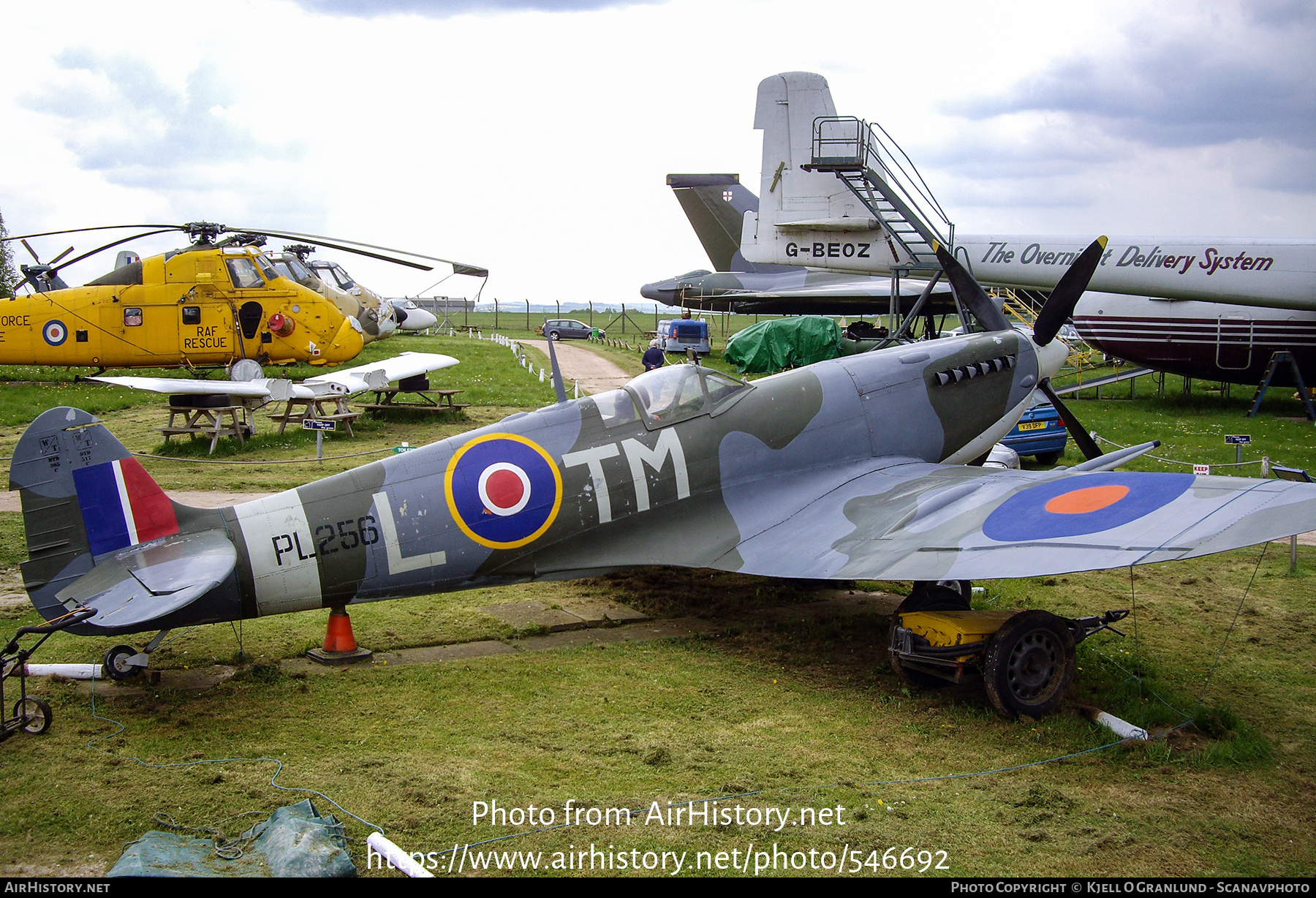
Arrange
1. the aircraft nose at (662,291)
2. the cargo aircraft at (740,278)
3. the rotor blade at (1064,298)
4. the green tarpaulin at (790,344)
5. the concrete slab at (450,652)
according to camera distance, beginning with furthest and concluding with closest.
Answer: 1. the aircraft nose at (662,291)
2. the cargo aircraft at (740,278)
3. the green tarpaulin at (790,344)
4. the rotor blade at (1064,298)
5. the concrete slab at (450,652)

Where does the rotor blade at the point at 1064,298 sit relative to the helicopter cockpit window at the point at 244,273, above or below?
below

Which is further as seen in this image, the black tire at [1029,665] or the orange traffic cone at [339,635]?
the orange traffic cone at [339,635]

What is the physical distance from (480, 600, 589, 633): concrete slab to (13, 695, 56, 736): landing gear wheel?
3.41m

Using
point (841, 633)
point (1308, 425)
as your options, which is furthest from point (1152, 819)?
point (1308, 425)

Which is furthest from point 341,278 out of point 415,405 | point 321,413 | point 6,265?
point 6,265

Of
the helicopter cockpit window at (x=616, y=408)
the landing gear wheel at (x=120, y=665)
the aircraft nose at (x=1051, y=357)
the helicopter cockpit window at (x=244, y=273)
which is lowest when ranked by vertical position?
the landing gear wheel at (x=120, y=665)

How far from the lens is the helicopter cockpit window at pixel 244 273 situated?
18906 millimetres

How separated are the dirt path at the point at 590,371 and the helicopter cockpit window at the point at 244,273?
6522 millimetres

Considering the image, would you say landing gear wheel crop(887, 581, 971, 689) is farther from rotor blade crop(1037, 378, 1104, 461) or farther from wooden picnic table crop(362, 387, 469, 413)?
wooden picnic table crop(362, 387, 469, 413)

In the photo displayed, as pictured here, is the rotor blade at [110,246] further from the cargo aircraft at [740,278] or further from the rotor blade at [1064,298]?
the cargo aircraft at [740,278]

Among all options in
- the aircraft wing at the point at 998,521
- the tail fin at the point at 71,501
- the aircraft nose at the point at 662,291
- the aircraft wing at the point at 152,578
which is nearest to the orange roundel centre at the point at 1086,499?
the aircraft wing at the point at 998,521

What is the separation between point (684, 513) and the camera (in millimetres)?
7430

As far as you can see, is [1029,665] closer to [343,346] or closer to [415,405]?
[415,405]
